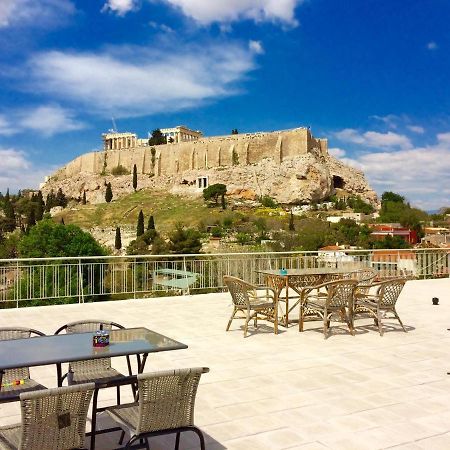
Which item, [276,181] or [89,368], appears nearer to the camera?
[89,368]

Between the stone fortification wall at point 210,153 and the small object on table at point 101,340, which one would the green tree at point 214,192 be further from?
the small object on table at point 101,340

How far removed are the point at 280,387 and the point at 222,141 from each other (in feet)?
252

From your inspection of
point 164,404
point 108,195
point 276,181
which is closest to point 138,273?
point 164,404

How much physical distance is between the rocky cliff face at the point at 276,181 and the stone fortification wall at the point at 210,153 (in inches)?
53.7

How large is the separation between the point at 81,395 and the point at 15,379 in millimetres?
1288

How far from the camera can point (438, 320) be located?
25.5 ft

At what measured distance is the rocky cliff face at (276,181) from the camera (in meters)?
70.2

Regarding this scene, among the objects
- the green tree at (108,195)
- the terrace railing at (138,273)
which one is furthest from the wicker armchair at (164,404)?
the green tree at (108,195)

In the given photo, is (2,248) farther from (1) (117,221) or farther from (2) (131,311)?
(2) (131,311)

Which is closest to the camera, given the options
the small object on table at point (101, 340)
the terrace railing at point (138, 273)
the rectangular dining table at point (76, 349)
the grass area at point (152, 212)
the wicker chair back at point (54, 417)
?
the wicker chair back at point (54, 417)

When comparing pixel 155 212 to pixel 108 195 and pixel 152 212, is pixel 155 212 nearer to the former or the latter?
pixel 152 212

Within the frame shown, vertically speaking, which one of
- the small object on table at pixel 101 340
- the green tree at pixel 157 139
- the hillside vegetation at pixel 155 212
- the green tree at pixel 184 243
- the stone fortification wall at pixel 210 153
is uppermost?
the green tree at pixel 157 139

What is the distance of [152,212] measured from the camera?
6731 cm

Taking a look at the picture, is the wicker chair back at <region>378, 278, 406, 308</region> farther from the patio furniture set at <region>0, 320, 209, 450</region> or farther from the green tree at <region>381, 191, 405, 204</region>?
the green tree at <region>381, 191, 405, 204</region>
